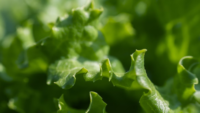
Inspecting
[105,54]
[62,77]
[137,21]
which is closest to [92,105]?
[62,77]

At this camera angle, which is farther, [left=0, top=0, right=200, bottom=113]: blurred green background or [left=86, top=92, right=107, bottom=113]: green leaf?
[left=0, top=0, right=200, bottom=113]: blurred green background

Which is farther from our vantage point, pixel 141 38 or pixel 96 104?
pixel 141 38

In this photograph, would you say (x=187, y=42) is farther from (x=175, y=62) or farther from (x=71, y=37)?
(x=71, y=37)

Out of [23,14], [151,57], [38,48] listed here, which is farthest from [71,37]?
[23,14]

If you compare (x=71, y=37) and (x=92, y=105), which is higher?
(x=71, y=37)

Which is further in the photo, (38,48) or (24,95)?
(24,95)

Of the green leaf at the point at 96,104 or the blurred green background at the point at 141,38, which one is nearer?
the green leaf at the point at 96,104

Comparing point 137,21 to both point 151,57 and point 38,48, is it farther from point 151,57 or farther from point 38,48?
point 38,48

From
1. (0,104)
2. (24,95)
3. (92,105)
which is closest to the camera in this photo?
(92,105)

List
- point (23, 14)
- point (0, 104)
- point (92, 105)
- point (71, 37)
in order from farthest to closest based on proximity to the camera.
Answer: point (23, 14) < point (0, 104) < point (71, 37) < point (92, 105)

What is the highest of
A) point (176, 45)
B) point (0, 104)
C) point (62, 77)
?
point (62, 77)
